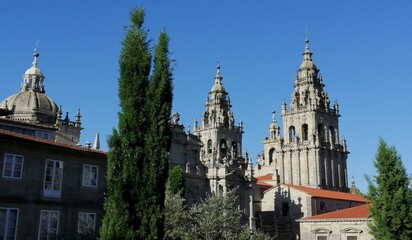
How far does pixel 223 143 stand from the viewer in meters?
87.4

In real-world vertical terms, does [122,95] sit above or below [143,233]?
above

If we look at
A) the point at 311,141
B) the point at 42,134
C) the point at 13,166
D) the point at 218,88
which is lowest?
the point at 13,166

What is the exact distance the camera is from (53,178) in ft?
86.3

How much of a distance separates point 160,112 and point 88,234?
25.6 ft

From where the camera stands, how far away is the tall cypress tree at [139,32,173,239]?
20.6m

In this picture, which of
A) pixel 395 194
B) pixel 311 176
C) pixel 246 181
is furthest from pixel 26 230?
pixel 311 176

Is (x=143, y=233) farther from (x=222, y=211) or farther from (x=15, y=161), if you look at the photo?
(x=222, y=211)

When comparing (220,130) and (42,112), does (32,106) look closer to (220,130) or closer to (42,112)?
(42,112)

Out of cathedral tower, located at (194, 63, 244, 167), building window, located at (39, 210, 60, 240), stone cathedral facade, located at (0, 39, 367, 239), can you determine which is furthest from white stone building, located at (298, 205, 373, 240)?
building window, located at (39, 210, 60, 240)

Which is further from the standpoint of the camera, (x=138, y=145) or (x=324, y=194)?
(x=324, y=194)

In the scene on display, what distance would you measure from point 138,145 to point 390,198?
18.5 metres

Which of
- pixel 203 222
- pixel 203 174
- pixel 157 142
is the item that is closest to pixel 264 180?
pixel 203 174

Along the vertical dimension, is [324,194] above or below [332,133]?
below

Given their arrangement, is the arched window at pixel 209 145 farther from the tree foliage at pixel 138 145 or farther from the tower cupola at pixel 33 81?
the tree foliage at pixel 138 145
